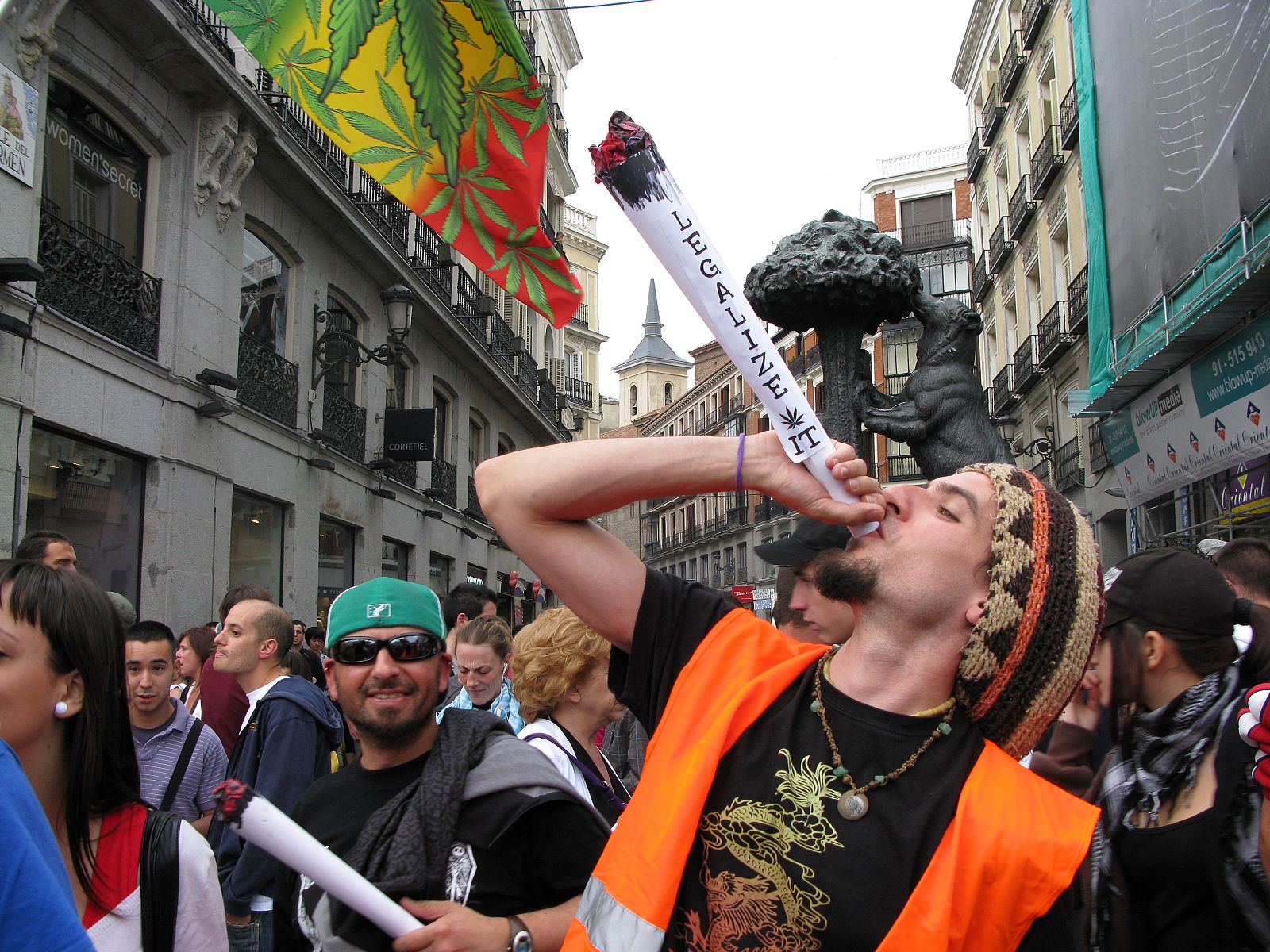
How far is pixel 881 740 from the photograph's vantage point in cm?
193

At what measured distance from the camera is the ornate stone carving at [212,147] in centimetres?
1111

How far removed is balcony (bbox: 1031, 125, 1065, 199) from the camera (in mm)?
22000

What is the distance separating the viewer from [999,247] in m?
28.4

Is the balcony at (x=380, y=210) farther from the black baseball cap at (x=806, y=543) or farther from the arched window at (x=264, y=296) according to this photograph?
the black baseball cap at (x=806, y=543)

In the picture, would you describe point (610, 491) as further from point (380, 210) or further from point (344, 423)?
point (380, 210)

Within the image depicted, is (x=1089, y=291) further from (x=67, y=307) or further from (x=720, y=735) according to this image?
(x=720, y=735)

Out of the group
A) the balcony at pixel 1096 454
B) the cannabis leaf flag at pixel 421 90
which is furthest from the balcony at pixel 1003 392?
the cannabis leaf flag at pixel 421 90

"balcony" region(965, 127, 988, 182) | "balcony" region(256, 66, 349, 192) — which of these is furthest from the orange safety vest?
"balcony" region(965, 127, 988, 182)

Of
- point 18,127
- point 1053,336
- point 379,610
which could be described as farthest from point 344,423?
point 1053,336

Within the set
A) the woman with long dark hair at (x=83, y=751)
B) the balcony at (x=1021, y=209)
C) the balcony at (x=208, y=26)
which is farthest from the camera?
the balcony at (x=1021, y=209)

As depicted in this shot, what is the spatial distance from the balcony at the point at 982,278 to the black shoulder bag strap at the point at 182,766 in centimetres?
2903

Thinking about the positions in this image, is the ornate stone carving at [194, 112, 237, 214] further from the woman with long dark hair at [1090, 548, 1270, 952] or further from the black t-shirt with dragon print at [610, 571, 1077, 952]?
the black t-shirt with dragon print at [610, 571, 1077, 952]

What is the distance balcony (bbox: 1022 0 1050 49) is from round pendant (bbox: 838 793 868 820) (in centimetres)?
2501

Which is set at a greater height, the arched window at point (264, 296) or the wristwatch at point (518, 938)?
the arched window at point (264, 296)
